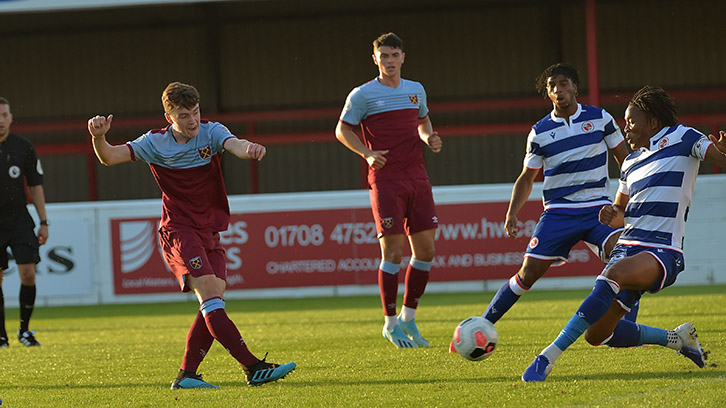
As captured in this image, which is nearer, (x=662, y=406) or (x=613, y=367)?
(x=662, y=406)

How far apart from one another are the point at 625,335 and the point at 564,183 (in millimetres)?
1037

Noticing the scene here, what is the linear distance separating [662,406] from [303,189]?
687 inches

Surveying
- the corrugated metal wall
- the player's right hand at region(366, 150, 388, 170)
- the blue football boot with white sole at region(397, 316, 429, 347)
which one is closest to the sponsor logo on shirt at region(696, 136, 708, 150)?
the player's right hand at region(366, 150, 388, 170)

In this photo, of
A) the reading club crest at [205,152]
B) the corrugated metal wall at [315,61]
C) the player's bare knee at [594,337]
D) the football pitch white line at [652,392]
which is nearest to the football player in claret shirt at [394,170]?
the reading club crest at [205,152]

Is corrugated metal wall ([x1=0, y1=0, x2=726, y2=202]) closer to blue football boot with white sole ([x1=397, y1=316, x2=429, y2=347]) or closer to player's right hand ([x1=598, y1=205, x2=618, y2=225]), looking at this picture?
blue football boot with white sole ([x1=397, y1=316, x2=429, y2=347])

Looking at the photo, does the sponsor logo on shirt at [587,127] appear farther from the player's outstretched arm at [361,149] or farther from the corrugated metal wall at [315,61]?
the corrugated metal wall at [315,61]

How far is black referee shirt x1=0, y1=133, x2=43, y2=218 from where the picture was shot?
8.16m

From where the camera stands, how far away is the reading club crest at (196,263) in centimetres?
534

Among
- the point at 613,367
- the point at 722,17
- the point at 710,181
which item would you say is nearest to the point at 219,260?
the point at 613,367

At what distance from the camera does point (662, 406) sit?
425 centimetres

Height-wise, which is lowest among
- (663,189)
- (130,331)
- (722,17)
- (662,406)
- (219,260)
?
(130,331)

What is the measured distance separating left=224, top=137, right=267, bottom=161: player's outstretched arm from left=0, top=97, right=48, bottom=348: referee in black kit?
3437 mm

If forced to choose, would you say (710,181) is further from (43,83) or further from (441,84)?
(43,83)

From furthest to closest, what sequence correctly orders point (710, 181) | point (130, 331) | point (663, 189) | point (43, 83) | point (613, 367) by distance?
point (43, 83) < point (710, 181) < point (130, 331) < point (613, 367) < point (663, 189)
